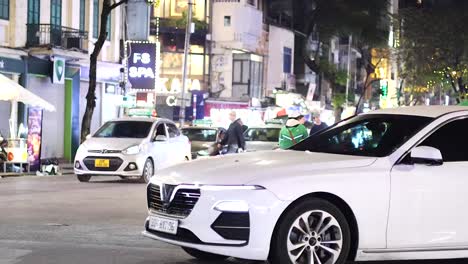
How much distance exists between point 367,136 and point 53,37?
1971 cm

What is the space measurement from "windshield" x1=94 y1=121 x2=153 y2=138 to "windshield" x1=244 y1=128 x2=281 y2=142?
155 inches

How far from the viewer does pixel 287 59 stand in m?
50.4

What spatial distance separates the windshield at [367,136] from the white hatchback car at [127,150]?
10.2 meters

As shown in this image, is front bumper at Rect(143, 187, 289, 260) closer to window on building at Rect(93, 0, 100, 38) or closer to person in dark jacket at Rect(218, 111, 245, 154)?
person in dark jacket at Rect(218, 111, 245, 154)

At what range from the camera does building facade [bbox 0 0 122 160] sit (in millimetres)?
25188

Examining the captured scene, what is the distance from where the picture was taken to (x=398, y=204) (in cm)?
728

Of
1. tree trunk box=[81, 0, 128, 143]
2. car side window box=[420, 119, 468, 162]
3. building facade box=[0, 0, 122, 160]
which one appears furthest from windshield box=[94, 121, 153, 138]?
car side window box=[420, 119, 468, 162]

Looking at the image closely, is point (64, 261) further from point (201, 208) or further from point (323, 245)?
point (323, 245)

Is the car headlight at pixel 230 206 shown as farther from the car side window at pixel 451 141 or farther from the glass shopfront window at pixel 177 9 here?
the glass shopfront window at pixel 177 9

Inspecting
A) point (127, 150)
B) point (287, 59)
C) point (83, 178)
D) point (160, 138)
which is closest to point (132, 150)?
point (127, 150)


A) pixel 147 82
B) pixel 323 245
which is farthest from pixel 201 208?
pixel 147 82

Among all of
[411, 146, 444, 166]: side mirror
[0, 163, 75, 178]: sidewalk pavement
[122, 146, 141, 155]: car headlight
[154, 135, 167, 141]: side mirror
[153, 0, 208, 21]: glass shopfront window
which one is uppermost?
[153, 0, 208, 21]: glass shopfront window

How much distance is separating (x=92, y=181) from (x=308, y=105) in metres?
30.2

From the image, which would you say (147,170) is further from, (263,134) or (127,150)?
(263,134)
